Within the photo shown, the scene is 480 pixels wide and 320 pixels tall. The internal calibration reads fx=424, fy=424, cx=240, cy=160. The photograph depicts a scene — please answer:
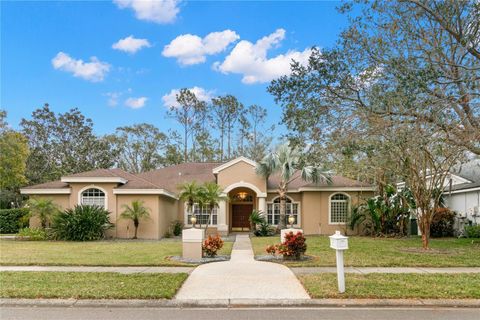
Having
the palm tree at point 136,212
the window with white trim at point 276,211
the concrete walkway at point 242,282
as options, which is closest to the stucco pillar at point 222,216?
the window with white trim at point 276,211

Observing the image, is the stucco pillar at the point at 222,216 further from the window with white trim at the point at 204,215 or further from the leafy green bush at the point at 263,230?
the leafy green bush at the point at 263,230

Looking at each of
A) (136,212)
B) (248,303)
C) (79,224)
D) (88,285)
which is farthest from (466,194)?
(88,285)

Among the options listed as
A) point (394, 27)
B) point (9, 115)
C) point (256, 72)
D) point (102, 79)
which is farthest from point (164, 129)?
point (394, 27)

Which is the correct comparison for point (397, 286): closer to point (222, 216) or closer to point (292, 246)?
point (292, 246)

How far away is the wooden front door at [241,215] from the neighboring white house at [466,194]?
12.6 meters

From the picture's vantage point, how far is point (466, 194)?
24.3 m

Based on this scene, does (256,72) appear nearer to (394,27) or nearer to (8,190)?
(394,27)

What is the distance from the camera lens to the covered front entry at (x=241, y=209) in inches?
1141

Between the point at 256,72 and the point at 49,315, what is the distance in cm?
1814

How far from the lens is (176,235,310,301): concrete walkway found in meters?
8.19

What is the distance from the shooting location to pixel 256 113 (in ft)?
144

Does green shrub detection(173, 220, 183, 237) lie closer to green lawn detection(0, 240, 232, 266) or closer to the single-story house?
the single-story house

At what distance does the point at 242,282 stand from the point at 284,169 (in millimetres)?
15751

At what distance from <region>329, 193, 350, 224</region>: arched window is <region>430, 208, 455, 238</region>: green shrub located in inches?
195
